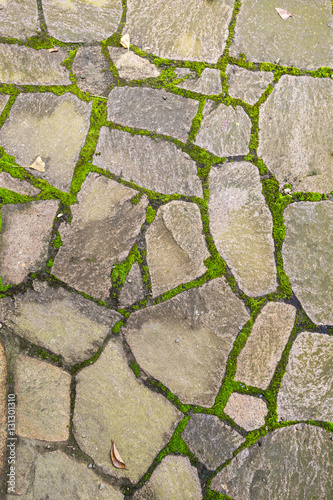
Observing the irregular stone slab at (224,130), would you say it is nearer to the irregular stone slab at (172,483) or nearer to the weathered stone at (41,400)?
the weathered stone at (41,400)

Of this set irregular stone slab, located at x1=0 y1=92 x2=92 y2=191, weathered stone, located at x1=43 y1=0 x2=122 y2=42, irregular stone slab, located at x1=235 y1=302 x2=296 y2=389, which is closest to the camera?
irregular stone slab, located at x1=235 y1=302 x2=296 y2=389

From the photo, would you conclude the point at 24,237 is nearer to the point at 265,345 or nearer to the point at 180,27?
the point at 265,345

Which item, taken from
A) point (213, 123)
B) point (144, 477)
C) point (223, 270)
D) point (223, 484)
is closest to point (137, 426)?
point (144, 477)

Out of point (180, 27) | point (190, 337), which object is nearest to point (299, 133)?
point (180, 27)

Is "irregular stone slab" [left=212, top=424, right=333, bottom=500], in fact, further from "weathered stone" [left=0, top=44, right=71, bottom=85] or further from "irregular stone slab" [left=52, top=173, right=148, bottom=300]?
"weathered stone" [left=0, top=44, right=71, bottom=85]

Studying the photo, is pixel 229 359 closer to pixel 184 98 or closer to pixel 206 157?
pixel 206 157

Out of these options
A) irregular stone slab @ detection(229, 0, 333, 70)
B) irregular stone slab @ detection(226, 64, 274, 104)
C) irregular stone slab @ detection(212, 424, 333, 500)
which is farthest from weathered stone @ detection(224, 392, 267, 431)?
irregular stone slab @ detection(229, 0, 333, 70)
